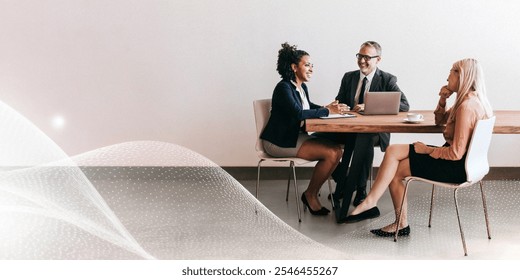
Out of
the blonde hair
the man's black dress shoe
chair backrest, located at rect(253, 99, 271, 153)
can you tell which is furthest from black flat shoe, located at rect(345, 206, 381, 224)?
the blonde hair

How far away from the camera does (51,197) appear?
13.9ft

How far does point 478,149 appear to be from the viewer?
3408mm

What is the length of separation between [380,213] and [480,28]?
1.88 metres

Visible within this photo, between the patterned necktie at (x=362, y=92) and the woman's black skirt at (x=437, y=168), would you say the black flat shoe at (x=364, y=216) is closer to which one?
the woman's black skirt at (x=437, y=168)

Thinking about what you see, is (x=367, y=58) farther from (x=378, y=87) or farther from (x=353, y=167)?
(x=353, y=167)

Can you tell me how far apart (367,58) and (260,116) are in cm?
84

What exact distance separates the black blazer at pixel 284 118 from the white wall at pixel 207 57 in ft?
3.67

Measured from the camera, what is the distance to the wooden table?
11.7ft

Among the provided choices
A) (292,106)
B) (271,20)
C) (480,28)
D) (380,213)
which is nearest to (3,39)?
(271,20)

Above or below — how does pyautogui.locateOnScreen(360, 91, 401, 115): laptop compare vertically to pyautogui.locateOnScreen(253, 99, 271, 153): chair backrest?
above

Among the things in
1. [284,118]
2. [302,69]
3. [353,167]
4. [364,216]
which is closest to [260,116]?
[284,118]

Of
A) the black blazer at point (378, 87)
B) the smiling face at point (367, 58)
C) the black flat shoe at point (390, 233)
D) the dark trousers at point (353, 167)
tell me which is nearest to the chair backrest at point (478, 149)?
the black flat shoe at point (390, 233)

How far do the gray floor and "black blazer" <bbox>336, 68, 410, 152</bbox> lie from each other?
1.65 feet

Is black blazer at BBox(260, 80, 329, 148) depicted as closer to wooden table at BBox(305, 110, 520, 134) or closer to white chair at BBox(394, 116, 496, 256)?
wooden table at BBox(305, 110, 520, 134)
